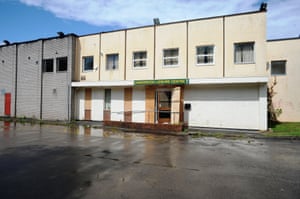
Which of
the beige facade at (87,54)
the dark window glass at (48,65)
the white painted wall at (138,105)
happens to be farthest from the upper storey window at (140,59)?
the dark window glass at (48,65)

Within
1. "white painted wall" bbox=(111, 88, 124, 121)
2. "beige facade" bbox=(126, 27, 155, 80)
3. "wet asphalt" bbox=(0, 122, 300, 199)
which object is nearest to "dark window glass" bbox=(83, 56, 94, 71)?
"white painted wall" bbox=(111, 88, 124, 121)

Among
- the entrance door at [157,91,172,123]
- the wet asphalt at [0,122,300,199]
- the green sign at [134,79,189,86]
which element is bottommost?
the wet asphalt at [0,122,300,199]

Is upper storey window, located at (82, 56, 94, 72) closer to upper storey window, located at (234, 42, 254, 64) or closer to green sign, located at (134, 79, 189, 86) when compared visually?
green sign, located at (134, 79, 189, 86)

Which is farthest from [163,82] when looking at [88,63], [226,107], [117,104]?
[88,63]

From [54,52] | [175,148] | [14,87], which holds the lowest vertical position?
[175,148]

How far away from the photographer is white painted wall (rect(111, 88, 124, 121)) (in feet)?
51.6

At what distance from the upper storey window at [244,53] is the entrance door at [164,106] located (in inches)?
203

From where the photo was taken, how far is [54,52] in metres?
17.8

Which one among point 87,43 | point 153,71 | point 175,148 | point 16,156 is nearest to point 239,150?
point 175,148

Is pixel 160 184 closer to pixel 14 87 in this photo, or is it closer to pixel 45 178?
pixel 45 178

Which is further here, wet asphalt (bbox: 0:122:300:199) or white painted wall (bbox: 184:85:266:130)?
white painted wall (bbox: 184:85:266:130)

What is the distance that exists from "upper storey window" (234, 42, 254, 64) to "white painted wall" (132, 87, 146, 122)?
7.04m

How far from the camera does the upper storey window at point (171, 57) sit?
47.4ft

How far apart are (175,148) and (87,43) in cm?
1323
